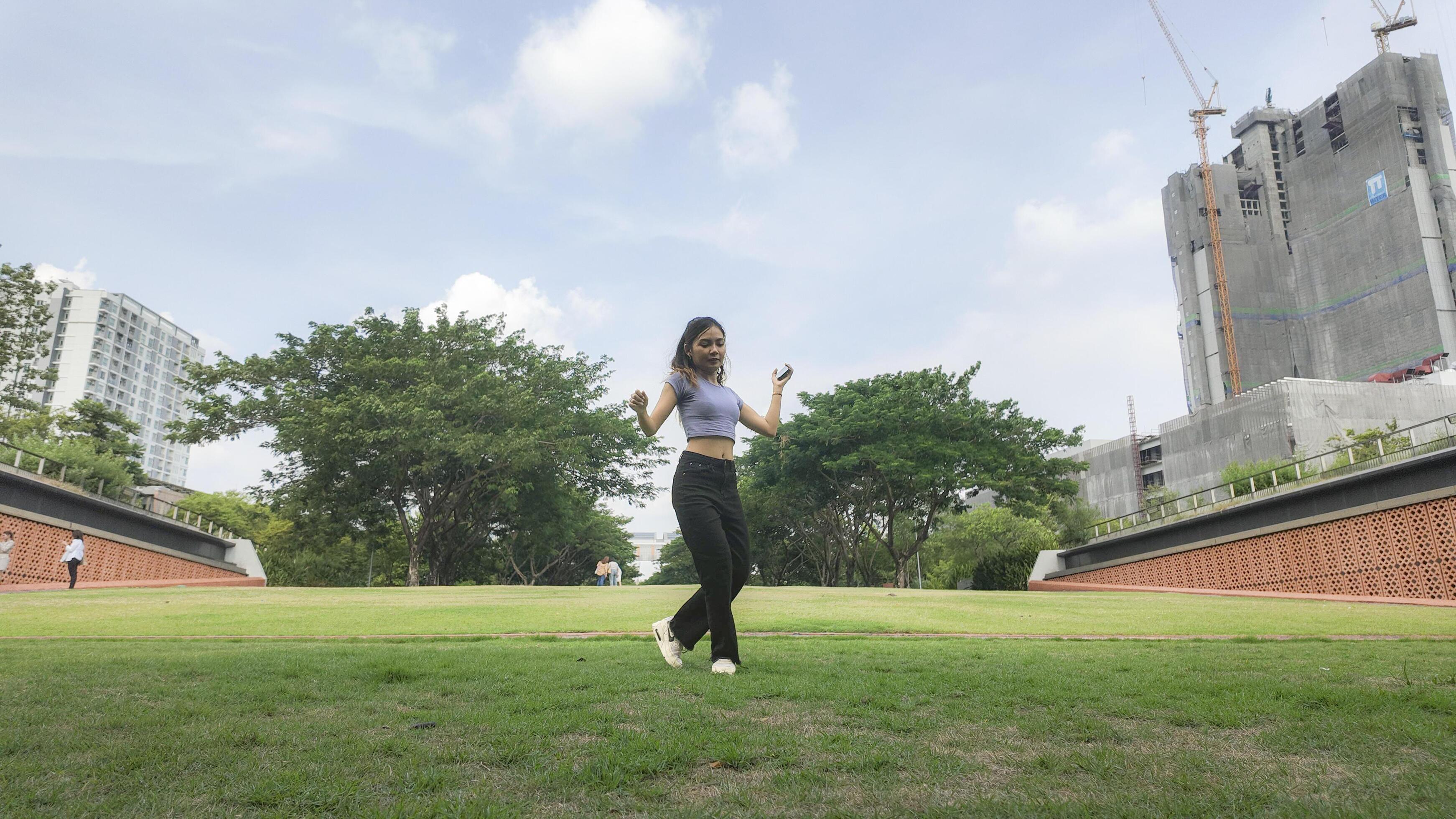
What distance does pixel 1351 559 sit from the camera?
71.6 feet

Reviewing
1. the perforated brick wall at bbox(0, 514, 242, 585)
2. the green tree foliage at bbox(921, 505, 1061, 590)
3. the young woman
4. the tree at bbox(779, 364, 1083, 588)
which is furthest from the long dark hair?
the green tree foliage at bbox(921, 505, 1061, 590)

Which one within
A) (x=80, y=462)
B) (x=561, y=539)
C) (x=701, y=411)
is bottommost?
(x=701, y=411)

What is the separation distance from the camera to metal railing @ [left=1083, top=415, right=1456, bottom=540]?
2008 cm

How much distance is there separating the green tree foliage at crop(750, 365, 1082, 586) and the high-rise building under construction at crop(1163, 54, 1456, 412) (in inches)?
1927

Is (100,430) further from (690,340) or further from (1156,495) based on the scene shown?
(1156,495)

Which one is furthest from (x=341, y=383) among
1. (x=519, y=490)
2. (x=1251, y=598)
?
(x=1251, y=598)

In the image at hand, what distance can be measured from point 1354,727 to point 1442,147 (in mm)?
85832

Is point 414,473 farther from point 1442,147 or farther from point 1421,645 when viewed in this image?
point 1442,147

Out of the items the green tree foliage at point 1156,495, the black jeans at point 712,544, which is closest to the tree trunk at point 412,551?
the black jeans at point 712,544

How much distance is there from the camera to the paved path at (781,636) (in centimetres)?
Result: 738

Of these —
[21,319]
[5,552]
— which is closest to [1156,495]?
[5,552]

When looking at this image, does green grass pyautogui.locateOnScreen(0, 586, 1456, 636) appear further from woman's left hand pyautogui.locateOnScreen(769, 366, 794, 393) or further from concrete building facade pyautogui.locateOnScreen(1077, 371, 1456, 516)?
concrete building facade pyautogui.locateOnScreen(1077, 371, 1456, 516)

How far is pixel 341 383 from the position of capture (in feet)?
105

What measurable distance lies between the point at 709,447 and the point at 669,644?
A: 1253 mm
